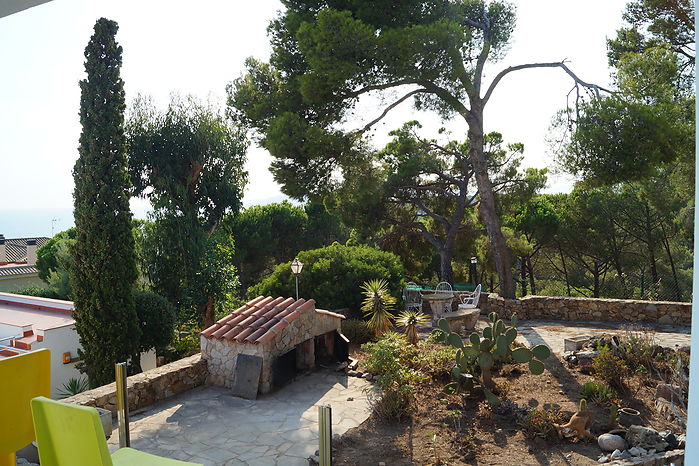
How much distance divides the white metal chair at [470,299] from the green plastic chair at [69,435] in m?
9.20

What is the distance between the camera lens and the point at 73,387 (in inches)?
355

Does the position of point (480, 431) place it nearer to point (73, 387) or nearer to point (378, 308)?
point (378, 308)

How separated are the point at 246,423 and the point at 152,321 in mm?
4931

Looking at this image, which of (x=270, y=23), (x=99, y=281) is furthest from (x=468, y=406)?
(x=270, y=23)

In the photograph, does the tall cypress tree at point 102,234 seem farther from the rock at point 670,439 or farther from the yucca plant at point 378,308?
the rock at point 670,439

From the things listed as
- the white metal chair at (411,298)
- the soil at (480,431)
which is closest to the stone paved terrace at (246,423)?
the soil at (480,431)

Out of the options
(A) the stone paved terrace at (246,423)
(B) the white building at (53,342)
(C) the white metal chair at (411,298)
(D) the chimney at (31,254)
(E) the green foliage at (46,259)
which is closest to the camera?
(A) the stone paved terrace at (246,423)

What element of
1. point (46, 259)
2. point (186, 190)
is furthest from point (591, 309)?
point (46, 259)

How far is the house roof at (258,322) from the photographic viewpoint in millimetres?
6531

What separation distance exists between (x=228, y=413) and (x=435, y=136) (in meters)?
14.9

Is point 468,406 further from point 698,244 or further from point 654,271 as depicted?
point 654,271

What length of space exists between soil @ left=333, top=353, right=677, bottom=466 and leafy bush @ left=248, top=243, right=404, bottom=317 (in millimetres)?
4401

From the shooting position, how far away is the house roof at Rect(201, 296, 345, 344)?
653 cm

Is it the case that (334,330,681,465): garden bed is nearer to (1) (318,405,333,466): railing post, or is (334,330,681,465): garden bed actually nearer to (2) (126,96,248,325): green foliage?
(1) (318,405,333,466): railing post
